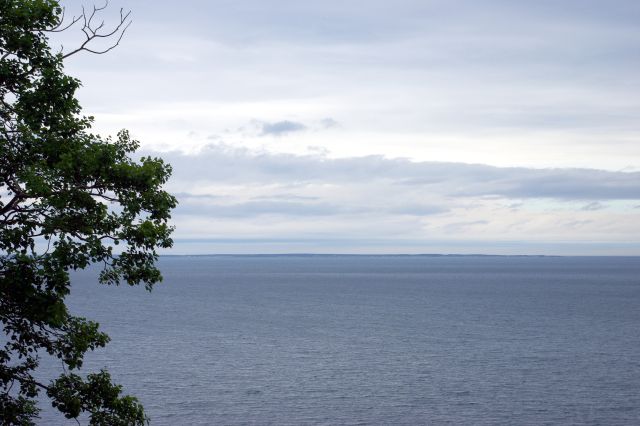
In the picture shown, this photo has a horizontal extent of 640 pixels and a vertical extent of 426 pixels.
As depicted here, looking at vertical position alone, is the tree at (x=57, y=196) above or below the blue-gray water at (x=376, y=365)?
above

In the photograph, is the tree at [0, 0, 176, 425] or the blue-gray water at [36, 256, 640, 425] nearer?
the tree at [0, 0, 176, 425]

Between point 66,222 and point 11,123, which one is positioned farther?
point 11,123

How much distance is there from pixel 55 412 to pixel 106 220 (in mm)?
44431

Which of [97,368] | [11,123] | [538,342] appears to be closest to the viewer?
[11,123]

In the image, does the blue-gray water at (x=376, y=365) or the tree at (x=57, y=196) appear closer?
the tree at (x=57, y=196)

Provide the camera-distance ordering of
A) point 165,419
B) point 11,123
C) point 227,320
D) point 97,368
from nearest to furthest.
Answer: point 11,123
point 165,419
point 97,368
point 227,320

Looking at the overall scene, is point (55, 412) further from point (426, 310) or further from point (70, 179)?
point (426, 310)

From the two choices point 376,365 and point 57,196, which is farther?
point 376,365

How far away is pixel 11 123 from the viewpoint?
2070 centimetres

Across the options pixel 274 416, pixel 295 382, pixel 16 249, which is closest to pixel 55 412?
pixel 274 416

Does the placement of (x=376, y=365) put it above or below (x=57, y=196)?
below

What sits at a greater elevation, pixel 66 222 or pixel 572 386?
pixel 66 222

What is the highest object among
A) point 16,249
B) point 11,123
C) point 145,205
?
point 11,123

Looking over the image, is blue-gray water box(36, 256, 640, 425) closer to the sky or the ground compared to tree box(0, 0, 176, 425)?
closer to the ground
